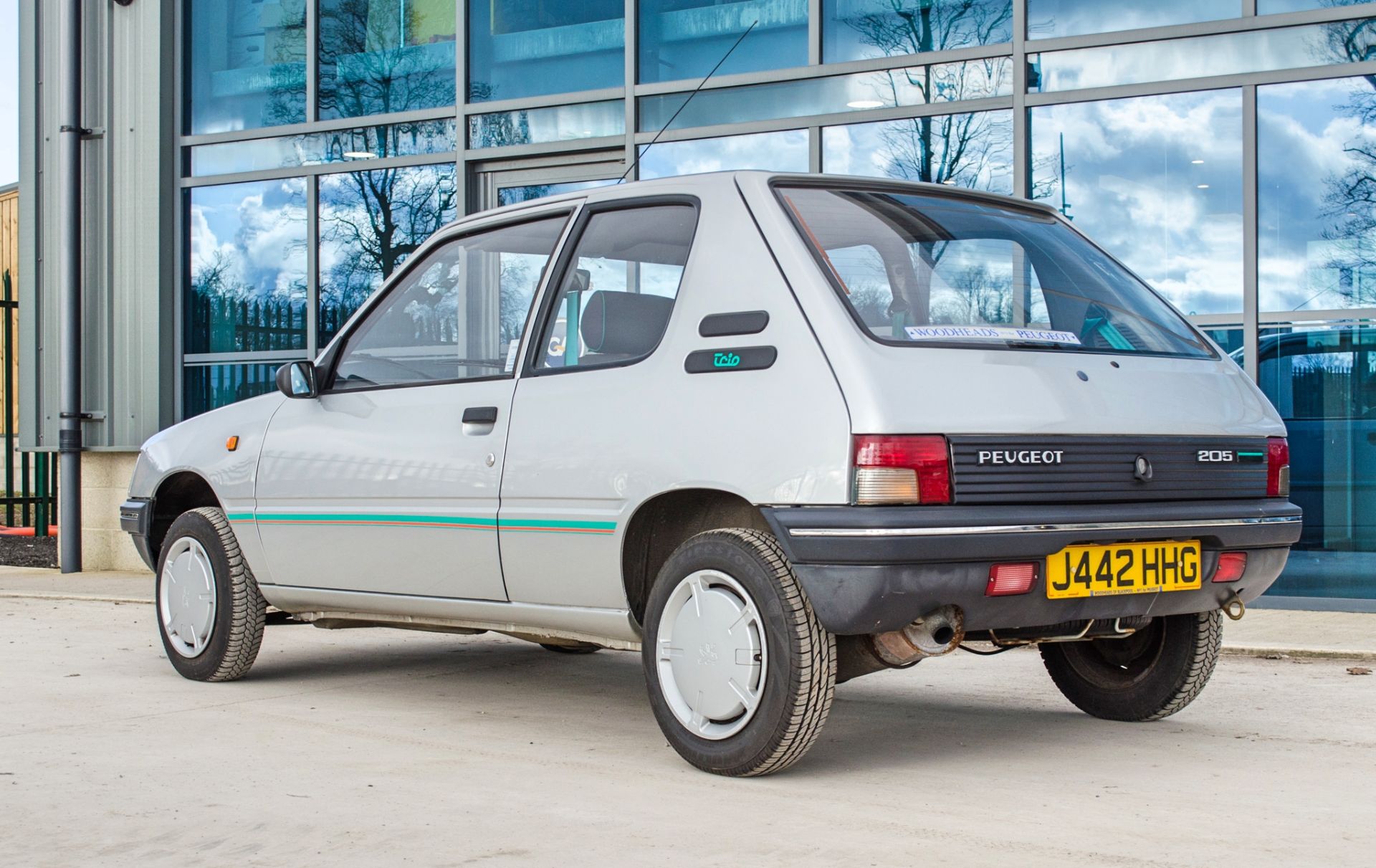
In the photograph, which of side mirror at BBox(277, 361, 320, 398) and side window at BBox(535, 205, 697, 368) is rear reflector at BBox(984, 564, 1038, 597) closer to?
side window at BBox(535, 205, 697, 368)

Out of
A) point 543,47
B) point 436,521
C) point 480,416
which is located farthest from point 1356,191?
point 436,521

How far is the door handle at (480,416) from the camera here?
5.09 m

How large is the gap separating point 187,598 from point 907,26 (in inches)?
233

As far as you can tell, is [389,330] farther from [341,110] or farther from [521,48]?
[341,110]

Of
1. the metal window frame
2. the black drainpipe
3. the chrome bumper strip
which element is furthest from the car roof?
the black drainpipe

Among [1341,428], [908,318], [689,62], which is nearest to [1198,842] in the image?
[908,318]

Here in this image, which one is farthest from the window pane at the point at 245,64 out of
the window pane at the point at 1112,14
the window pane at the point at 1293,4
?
the window pane at the point at 1293,4

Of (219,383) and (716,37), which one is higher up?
(716,37)

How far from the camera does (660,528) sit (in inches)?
188

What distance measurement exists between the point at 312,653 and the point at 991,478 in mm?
4362

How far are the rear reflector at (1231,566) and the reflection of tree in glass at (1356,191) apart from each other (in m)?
4.73

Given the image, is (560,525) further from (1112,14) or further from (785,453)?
(1112,14)

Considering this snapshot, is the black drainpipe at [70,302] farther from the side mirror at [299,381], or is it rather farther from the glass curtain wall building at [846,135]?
the side mirror at [299,381]

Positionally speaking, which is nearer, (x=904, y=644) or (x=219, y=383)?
(x=904, y=644)
